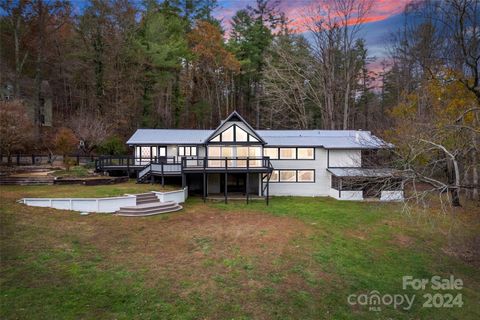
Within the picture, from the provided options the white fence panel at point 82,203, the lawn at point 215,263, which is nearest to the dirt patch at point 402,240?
the lawn at point 215,263

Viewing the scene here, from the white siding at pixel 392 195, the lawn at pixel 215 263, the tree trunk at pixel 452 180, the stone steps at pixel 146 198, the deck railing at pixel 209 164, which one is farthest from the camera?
the deck railing at pixel 209 164

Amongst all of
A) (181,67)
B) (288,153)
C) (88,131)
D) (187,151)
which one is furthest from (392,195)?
(181,67)

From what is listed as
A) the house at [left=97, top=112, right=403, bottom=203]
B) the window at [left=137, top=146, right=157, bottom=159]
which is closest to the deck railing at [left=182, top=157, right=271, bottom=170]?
the house at [left=97, top=112, right=403, bottom=203]

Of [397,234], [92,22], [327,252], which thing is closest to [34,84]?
[92,22]

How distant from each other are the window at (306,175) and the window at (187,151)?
926 cm

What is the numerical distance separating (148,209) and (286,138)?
13109 millimetres

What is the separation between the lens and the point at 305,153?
73.2 feet

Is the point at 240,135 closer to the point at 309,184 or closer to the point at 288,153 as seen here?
the point at 288,153

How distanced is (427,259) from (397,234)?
8.47 ft

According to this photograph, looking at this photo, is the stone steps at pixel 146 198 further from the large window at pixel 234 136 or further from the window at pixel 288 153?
the window at pixel 288 153

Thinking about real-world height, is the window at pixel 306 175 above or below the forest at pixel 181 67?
below

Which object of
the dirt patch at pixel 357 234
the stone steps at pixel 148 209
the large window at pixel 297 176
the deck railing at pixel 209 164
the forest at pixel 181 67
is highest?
the forest at pixel 181 67

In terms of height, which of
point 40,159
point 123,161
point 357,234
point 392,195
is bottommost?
point 357,234

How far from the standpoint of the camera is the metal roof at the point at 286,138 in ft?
73.0
